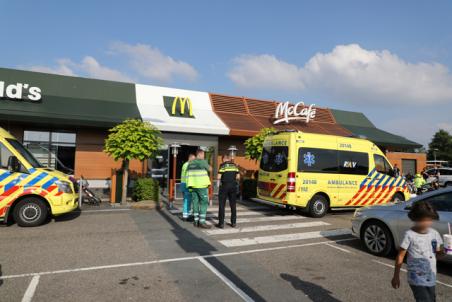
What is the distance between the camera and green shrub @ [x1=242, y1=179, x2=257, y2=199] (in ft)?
47.0

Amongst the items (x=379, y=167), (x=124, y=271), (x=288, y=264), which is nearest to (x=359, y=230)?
(x=288, y=264)

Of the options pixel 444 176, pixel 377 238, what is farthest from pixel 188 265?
pixel 444 176

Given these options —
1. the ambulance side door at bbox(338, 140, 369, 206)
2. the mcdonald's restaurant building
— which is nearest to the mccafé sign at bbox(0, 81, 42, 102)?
the mcdonald's restaurant building

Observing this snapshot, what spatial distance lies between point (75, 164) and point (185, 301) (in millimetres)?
12626

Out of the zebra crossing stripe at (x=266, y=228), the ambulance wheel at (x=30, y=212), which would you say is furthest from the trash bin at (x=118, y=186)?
the zebra crossing stripe at (x=266, y=228)

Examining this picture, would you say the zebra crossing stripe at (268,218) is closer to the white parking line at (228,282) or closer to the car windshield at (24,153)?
the white parking line at (228,282)

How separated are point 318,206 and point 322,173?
106 cm

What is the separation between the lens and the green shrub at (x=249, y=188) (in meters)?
14.3

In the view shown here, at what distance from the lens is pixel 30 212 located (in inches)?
311

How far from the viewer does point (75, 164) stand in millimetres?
14711

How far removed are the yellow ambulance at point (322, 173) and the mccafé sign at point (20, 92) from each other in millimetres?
9963

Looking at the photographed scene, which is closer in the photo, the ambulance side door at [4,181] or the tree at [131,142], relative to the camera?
the ambulance side door at [4,181]

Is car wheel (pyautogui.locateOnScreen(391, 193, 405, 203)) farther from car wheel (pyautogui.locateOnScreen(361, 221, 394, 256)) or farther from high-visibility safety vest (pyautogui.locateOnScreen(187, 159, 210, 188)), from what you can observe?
high-visibility safety vest (pyautogui.locateOnScreen(187, 159, 210, 188))

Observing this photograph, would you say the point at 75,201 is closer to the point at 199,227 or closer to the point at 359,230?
the point at 199,227
